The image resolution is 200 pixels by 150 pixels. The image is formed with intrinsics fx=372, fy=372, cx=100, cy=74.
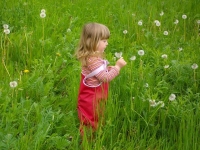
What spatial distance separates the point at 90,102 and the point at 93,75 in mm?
202

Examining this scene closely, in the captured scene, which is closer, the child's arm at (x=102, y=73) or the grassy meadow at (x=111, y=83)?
the grassy meadow at (x=111, y=83)

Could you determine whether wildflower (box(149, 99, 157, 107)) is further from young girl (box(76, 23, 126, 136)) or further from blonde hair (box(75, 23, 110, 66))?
blonde hair (box(75, 23, 110, 66))

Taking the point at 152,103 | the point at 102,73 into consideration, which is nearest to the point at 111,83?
the point at 102,73

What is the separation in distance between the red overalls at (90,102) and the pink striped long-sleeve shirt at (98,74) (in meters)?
0.04

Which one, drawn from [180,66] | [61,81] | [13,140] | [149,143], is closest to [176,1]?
[180,66]

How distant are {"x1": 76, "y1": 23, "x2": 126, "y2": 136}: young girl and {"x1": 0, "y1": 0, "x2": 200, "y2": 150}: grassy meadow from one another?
10 cm

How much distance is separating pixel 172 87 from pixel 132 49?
37.5 inches

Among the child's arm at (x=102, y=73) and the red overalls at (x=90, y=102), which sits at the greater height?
the child's arm at (x=102, y=73)

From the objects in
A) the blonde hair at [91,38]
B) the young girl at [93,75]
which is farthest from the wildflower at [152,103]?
the blonde hair at [91,38]

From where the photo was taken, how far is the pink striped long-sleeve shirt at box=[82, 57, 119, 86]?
2742mm

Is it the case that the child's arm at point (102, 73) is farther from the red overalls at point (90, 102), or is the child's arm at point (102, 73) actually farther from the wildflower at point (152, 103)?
the wildflower at point (152, 103)

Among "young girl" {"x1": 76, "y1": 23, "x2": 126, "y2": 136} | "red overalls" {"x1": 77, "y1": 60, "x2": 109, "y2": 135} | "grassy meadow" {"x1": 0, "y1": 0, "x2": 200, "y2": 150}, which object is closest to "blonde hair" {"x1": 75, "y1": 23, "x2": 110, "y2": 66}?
"young girl" {"x1": 76, "y1": 23, "x2": 126, "y2": 136}

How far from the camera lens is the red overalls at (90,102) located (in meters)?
2.72

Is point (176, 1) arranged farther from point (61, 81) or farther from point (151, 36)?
point (61, 81)
